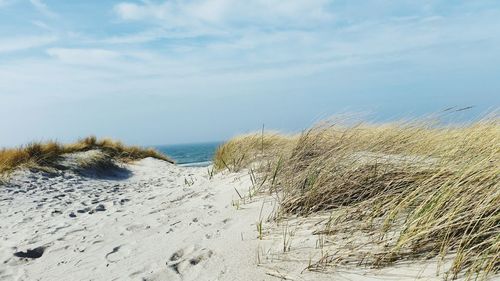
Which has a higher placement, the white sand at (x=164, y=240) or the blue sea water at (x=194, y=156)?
the white sand at (x=164, y=240)

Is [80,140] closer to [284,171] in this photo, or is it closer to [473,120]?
[284,171]

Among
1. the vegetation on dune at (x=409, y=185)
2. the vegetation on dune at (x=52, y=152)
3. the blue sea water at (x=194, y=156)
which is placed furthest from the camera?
the blue sea water at (x=194, y=156)

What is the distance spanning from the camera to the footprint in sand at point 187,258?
292cm

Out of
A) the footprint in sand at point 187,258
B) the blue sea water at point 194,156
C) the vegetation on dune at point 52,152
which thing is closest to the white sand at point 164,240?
the footprint in sand at point 187,258

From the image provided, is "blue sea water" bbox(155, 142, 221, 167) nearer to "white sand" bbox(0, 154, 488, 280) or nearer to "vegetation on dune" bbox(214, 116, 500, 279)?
"white sand" bbox(0, 154, 488, 280)

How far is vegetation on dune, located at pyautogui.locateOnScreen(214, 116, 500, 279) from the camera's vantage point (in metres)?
2.31

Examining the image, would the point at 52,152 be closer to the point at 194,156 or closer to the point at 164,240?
the point at 164,240

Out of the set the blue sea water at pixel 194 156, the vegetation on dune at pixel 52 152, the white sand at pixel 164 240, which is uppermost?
the vegetation on dune at pixel 52 152

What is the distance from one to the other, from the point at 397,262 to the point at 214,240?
4.71 feet

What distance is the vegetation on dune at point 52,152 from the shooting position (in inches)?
351

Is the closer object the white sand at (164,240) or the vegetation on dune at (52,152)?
the white sand at (164,240)

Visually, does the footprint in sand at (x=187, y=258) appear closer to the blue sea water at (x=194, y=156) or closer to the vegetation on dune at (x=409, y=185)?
the vegetation on dune at (x=409, y=185)

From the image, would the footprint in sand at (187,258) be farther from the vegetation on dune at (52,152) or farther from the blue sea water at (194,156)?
the blue sea water at (194,156)

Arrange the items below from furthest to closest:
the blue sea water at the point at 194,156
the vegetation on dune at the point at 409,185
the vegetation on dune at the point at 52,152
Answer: the blue sea water at the point at 194,156, the vegetation on dune at the point at 52,152, the vegetation on dune at the point at 409,185
